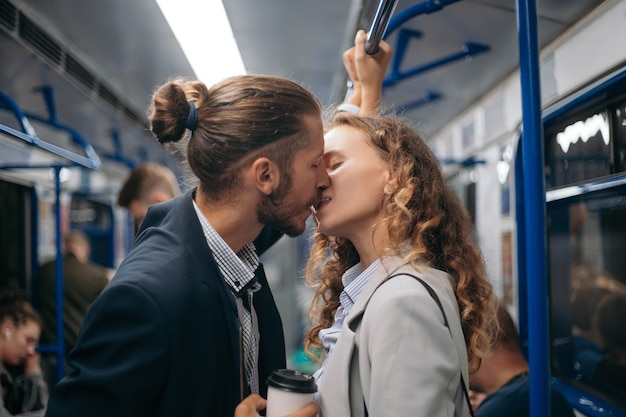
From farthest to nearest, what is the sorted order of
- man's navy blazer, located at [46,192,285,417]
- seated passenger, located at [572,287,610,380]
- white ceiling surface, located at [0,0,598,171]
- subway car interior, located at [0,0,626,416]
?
white ceiling surface, located at [0,0,598,171]
seated passenger, located at [572,287,610,380]
subway car interior, located at [0,0,626,416]
man's navy blazer, located at [46,192,285,417]

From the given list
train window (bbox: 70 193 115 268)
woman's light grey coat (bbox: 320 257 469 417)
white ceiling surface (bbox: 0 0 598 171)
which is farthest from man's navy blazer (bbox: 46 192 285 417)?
train window (bbox: 70 193 115 268)

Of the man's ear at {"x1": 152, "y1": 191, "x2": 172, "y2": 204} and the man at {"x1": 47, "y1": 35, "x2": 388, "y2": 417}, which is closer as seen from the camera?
the man at {"x1": 47, "y1": 35, "x2": 388, "y2": 417}

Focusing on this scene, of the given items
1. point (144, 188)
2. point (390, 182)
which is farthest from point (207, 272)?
point (144, 188)

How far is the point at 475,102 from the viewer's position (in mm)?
4645

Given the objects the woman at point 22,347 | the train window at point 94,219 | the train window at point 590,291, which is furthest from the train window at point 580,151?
the train window at point 94,219

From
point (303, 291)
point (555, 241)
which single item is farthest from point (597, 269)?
point (303, 291)

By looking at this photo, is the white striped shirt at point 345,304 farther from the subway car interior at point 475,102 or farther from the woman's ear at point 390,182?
the subway car interior at point 475,102

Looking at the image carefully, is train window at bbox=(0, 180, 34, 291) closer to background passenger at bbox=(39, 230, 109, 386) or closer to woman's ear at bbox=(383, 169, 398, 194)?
background passenger at bbox=(39, 230, 109, 386)

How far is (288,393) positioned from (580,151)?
1877 mm

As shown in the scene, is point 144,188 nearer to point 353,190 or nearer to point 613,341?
point 353,190

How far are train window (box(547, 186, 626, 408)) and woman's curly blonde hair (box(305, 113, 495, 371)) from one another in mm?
986

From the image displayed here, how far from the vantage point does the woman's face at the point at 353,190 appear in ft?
4.91

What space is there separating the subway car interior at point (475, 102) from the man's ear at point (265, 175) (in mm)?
306

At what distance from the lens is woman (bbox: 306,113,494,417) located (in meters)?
1.13
